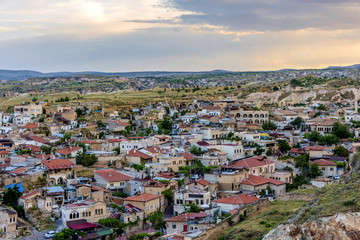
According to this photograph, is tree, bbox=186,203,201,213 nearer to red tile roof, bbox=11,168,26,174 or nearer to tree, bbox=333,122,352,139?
red tile roof, bbox=11,168,26,174

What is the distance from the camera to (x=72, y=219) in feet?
101

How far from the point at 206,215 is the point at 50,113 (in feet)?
156

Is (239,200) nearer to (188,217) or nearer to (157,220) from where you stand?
(188,217)

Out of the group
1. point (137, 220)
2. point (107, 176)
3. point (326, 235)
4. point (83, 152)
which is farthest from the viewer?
point (83, 152)

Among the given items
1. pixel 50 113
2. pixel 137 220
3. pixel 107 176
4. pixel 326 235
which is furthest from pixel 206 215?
pixel 50 113

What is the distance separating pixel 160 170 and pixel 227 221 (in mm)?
15095

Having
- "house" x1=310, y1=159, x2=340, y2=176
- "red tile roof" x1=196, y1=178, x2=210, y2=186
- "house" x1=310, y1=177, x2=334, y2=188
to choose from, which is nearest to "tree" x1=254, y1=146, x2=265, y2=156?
"house" x1=310, y1=159, x2=340, y2=176

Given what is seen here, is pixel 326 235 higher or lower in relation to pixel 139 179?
higher

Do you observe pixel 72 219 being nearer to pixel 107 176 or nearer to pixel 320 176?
pixel 107 176

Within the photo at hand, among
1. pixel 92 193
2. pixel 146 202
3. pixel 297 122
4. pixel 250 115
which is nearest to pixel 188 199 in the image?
pixel 146 202

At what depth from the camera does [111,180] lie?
37.1 m

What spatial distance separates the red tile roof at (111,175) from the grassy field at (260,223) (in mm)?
12645

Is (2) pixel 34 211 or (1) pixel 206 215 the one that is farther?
(2) pixel 34 211

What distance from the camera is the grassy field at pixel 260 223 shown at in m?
23.6
